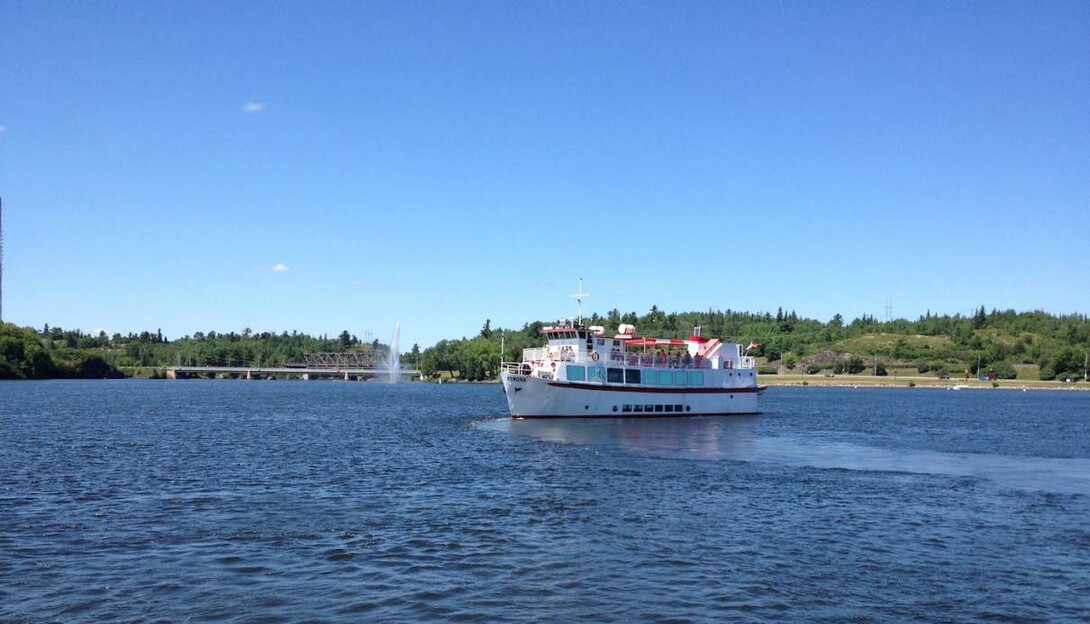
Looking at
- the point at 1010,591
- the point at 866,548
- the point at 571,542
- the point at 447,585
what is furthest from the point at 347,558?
the point at 1010,591

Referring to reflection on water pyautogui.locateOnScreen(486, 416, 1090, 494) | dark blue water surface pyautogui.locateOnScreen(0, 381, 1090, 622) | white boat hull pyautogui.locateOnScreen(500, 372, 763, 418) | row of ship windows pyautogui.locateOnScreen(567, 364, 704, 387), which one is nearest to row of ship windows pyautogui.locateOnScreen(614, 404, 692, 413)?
white boat hull pyautogui.locateOnScreen(500, 372, 763, 418)

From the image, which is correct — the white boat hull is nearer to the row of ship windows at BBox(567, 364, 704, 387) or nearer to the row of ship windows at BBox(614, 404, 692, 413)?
the row of ship windows at BBox(614, 404, 692, 413)

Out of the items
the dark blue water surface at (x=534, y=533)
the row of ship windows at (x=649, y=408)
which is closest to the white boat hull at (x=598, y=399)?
the row of ship windows at (x=649, y=408)

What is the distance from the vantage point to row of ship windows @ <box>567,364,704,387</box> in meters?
92.8

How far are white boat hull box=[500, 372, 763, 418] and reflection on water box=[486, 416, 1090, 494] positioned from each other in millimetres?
1337

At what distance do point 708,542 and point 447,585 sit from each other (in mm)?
11264

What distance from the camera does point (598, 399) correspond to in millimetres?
93375

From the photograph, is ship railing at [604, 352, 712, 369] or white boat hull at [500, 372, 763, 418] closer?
white boat hull at [500, 372, 763, 418]

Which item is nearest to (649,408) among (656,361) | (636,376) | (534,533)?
(636,376)

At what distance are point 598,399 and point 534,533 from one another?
6063 centimetres

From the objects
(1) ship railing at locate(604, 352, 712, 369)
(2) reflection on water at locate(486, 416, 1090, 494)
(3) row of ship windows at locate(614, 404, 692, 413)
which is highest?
(1) ship railing at locate(604, 352, 712, 369)

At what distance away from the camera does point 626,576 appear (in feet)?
87.9

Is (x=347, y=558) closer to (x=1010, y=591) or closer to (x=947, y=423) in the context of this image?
(x=1010, y=591)

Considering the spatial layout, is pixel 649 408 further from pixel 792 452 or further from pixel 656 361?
pixel 792 452
